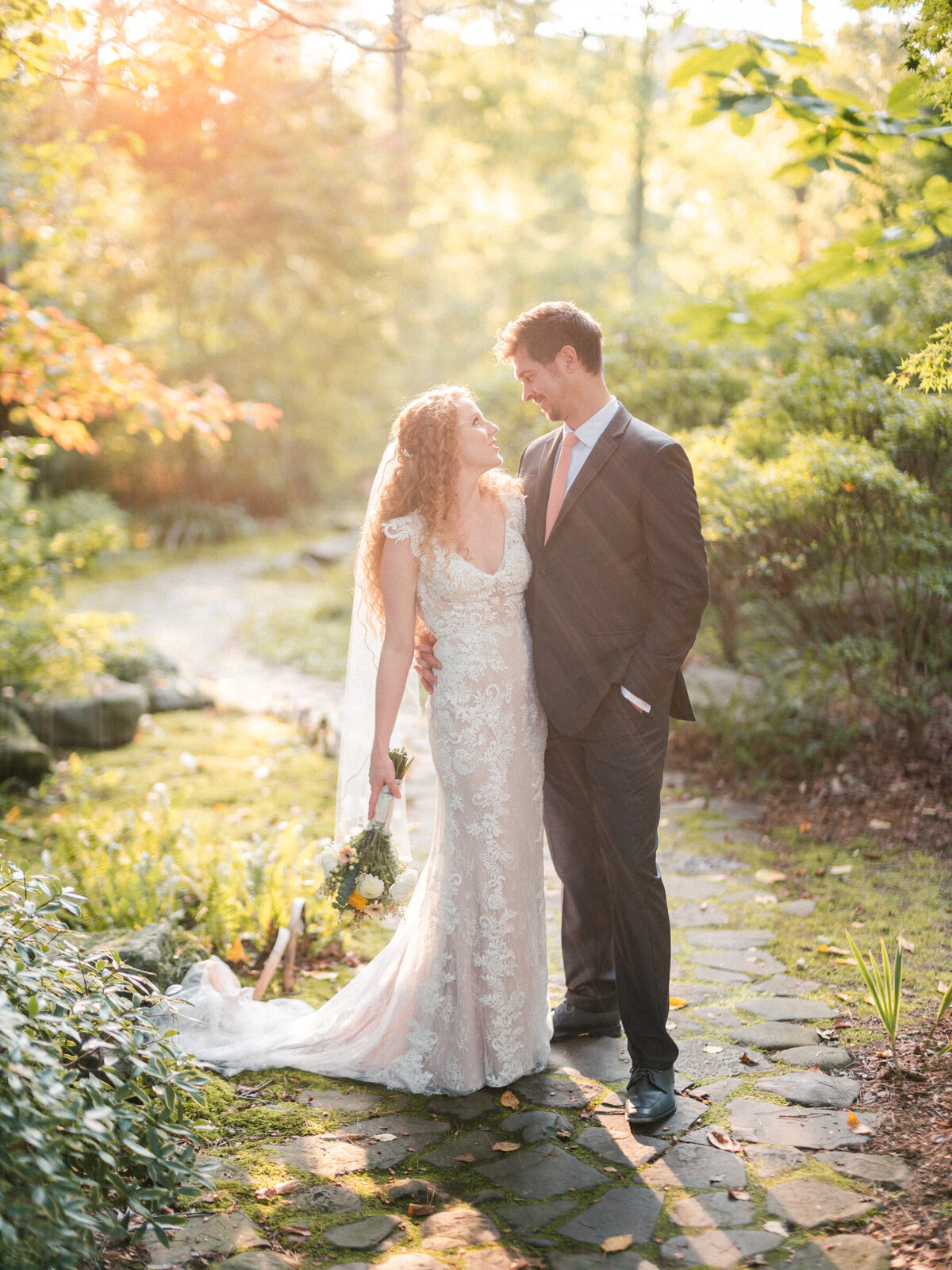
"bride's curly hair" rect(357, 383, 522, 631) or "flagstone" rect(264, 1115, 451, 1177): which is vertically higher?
"bride's curly hair" rect(357, 383, 522, 631)

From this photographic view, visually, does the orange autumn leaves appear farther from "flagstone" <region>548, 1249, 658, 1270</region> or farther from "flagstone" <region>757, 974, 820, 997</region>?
"flagstone" <region>548, 1249, 658, 1270</region>

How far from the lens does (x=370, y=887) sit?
3.28 meters

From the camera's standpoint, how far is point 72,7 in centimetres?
375

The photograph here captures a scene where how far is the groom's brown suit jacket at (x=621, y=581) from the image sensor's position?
3027mm

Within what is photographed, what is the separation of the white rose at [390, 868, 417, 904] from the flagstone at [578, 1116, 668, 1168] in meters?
0.91

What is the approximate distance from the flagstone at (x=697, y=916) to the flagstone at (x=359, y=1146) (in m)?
1.85

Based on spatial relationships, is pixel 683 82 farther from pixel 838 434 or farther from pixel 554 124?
pixel 554 124

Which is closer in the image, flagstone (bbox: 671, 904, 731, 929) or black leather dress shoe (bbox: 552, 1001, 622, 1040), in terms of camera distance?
black leather dress shoe (bbox: 552, 1001, 622, 1040)

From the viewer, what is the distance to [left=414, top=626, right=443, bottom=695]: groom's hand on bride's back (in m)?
3.42

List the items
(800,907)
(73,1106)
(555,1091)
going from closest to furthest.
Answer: (73,1106) → (555,1091) → (800,907)

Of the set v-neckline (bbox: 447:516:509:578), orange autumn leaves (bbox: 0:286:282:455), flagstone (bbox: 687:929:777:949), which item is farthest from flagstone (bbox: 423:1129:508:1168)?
orange autumn leaves (bbox: 0:286:282:455)

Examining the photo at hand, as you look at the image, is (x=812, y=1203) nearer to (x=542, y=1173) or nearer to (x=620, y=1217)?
(x=620, y=1217)

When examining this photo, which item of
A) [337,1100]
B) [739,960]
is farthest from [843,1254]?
[739,960]

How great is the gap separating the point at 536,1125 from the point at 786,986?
1.35m
